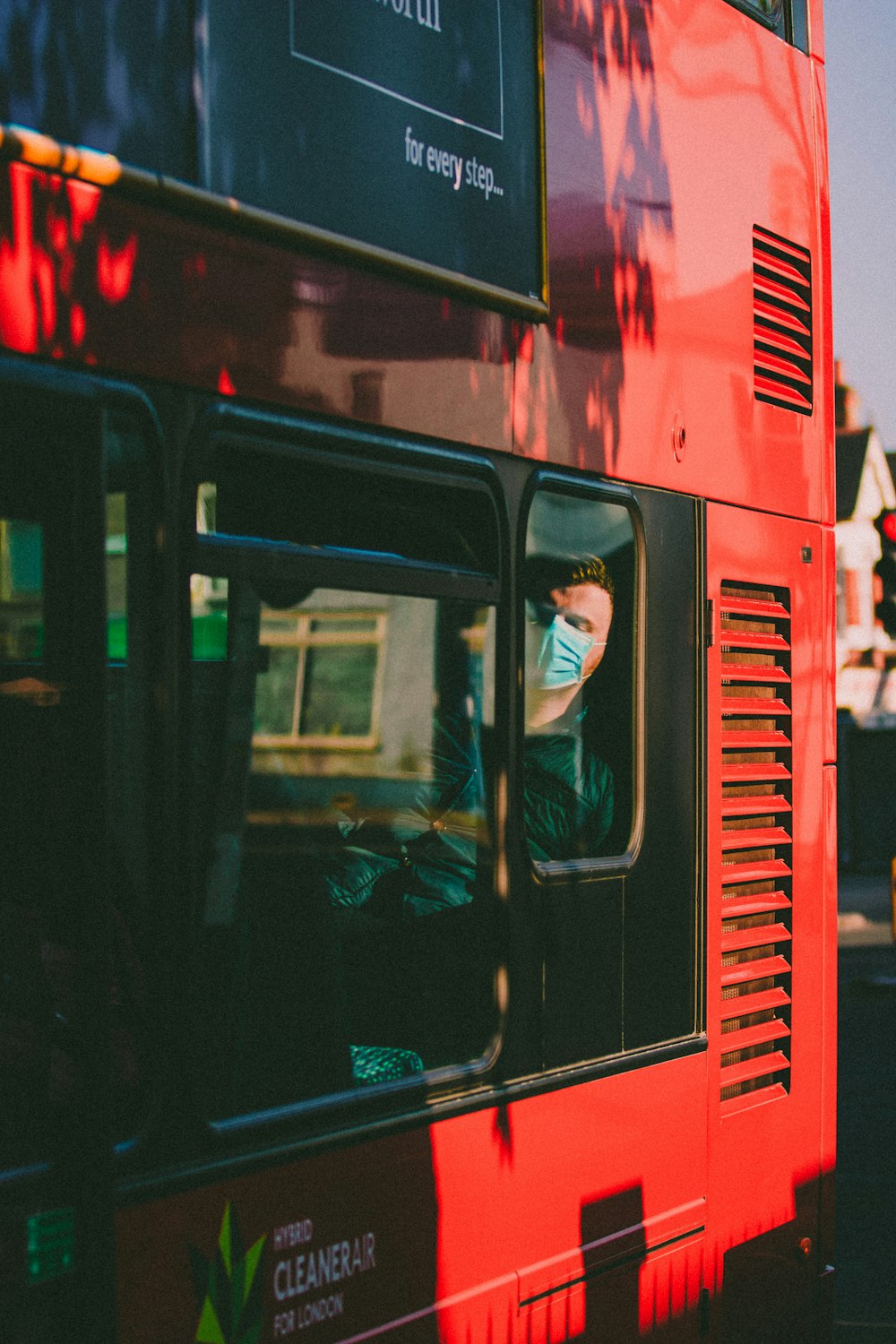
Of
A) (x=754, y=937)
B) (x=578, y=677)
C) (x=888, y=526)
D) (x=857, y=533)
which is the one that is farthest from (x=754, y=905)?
(x=857, y=533)

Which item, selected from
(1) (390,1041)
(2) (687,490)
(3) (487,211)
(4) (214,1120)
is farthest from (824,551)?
(4) (214,1120)

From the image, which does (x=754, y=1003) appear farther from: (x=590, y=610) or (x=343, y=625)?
(x=343, y=625)

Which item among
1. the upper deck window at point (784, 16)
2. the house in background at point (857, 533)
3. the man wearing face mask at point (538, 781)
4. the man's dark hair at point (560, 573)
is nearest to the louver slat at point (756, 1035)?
the man wearing face mask at point (538, 781)

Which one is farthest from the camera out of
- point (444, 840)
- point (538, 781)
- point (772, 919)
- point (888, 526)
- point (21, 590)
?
point (888, 526)

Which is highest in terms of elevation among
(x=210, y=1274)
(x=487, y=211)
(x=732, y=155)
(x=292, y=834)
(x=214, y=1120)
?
(x=732, y=155)

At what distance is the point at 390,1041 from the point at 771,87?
280 cm

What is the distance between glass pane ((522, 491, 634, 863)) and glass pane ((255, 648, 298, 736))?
0.64m

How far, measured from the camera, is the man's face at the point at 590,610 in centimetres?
317

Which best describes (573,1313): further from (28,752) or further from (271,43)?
(271,43)

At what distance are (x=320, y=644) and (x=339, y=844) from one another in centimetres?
39

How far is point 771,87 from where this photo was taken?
13.3 feet

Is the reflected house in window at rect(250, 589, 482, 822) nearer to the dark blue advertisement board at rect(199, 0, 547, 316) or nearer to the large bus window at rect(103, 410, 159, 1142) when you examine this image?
the large bus window at rect(103, 410, 159, 1142)

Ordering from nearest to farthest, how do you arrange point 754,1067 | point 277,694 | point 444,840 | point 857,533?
point 277,694, point 444,840, point 754,1067, point 857,533

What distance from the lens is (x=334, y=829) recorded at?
269 centimetres
